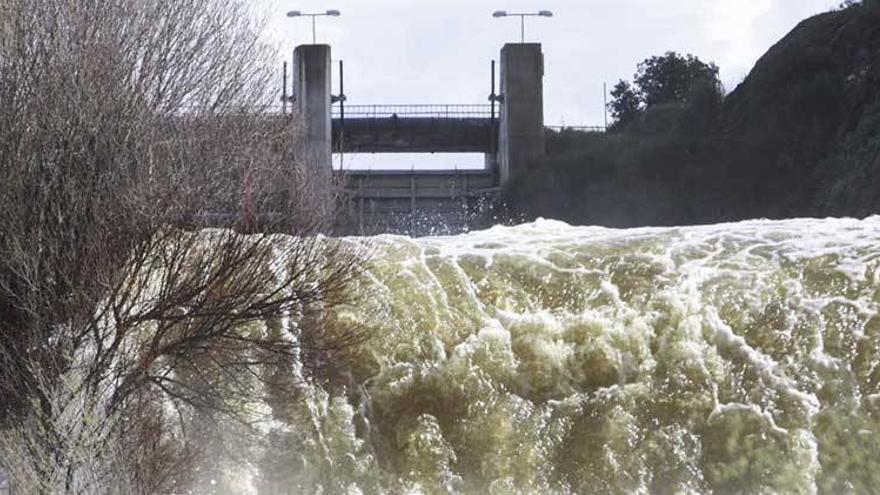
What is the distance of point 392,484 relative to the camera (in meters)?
11.5

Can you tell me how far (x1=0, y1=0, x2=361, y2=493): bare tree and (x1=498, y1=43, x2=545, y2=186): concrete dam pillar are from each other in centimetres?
2478

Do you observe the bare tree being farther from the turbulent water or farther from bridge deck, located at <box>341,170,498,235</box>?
bridge deck, located at <box>341,170,498,235</box>

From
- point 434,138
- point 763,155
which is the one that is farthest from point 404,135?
point 763,155

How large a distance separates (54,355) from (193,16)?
989 cm

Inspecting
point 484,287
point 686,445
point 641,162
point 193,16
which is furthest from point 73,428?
point 641,162

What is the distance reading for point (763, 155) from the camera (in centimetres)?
3297

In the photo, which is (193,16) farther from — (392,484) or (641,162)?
(641,162)

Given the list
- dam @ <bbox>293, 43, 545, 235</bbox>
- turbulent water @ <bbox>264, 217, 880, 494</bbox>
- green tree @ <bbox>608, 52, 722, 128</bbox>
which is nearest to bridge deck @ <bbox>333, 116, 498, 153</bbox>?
dam @ <bbox>293, 43, 545, 235</bbox>

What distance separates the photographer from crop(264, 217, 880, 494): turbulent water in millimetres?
11469

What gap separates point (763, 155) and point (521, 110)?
23.9 feet

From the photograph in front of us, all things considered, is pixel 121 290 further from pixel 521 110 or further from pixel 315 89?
pixel 521 110

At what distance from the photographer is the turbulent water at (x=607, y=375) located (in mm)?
11469

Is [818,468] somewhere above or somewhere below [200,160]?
below

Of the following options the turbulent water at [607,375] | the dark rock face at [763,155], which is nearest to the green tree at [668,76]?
the dark rock face at [763,155]
